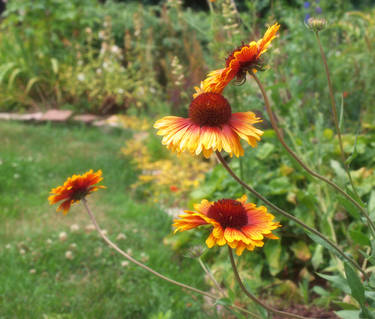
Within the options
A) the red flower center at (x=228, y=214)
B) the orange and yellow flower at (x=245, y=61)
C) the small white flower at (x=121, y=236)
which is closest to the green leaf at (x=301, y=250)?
the small white flower at (x=121, y=236)

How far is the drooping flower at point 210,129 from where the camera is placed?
959 mm

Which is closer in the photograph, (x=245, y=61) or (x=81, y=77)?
(x=245, y=61)

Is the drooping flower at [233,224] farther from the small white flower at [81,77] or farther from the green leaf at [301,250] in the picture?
the small white flower at [81,77]

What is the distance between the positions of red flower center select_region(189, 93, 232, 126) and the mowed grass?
75 cm

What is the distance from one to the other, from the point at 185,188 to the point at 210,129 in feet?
7.50

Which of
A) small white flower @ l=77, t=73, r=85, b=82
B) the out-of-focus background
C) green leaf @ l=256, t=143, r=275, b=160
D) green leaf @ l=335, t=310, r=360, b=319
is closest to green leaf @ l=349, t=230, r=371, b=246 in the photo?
the out-of-focus background

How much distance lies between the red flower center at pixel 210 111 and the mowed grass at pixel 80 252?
0.75 meters

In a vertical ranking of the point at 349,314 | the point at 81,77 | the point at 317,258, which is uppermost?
the point at 349,314


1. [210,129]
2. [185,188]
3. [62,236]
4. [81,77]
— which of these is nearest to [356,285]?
[210,129]

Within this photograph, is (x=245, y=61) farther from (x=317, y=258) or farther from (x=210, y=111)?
(x=317, y=258)

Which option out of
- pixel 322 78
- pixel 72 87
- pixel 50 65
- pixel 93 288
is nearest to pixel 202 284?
pixel 93 288

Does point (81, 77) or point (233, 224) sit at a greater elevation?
point (233, 224)

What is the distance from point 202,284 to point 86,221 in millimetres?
1093

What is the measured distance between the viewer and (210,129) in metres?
0.99
